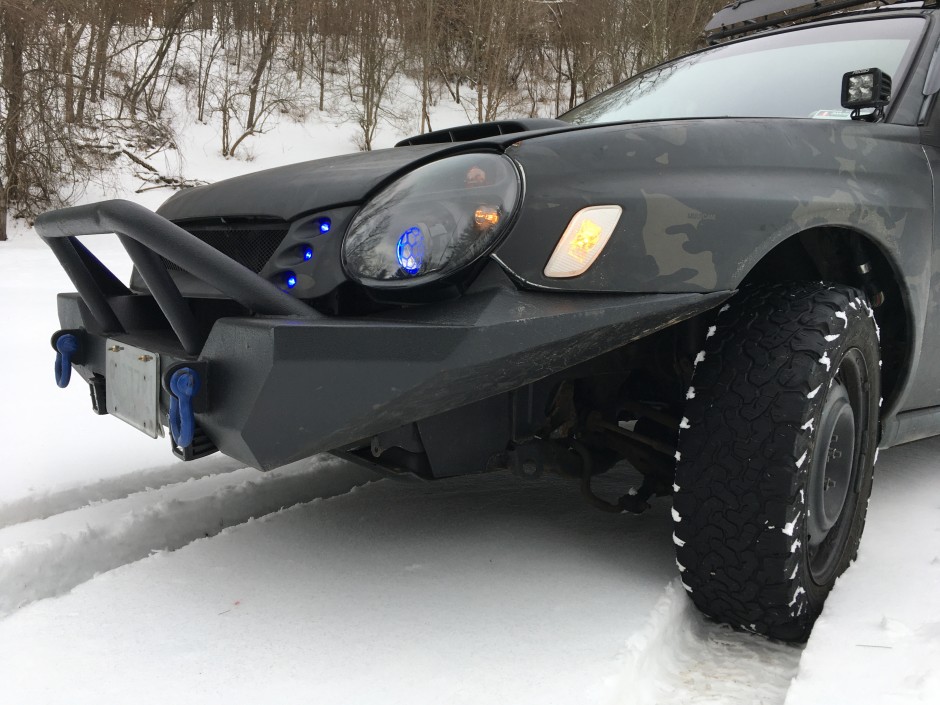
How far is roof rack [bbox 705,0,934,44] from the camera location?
9.48ft

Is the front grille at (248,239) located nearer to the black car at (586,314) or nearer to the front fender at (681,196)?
the black car at (586,314)

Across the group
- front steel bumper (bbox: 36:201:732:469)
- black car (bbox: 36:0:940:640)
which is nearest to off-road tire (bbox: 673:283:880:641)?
black car (bbox: 36:0:940:640)

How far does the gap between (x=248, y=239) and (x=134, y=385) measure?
0.43 m

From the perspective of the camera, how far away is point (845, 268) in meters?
2.14

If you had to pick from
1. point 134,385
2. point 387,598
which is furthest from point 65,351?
point 387,598

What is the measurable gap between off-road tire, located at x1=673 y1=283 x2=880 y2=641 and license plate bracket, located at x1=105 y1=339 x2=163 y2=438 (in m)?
1.18

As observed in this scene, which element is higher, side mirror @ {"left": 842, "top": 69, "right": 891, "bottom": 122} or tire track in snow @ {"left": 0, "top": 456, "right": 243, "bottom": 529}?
side mirror @ {"left": 842, "top": 69, "right": 891, "bottom": 122}

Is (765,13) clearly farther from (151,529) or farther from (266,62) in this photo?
(266,62)

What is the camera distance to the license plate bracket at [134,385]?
5.87 ft

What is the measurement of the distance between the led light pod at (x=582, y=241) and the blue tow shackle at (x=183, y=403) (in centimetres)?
72

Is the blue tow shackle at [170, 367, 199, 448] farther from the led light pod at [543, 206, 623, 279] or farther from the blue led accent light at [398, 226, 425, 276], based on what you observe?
the led light pod at [543, 206, 623, 279]

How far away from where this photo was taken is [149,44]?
19.0 meters

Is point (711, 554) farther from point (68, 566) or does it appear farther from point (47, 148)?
point (47, 148)

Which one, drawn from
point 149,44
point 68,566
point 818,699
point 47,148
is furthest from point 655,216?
point 149,44
